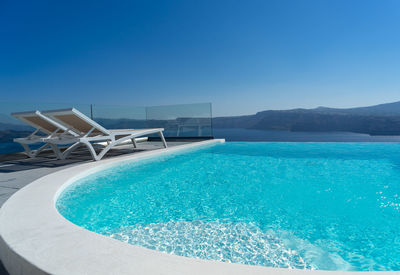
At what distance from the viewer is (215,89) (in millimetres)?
19484

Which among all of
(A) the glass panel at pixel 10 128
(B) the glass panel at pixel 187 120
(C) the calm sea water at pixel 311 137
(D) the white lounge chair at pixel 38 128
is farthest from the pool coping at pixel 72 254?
(C) the calm sea water at pixel 311 137

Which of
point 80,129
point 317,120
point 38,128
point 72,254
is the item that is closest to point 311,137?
point 80,129

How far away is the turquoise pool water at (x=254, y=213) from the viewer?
203 cm

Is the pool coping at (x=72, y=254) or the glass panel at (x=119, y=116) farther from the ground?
the glass panel at (x=119, y=116)

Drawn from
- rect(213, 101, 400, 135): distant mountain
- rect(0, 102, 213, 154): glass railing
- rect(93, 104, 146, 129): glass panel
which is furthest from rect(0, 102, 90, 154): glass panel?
rect(213, 101, 400, 135): distant mountain

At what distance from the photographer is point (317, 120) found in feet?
86.0

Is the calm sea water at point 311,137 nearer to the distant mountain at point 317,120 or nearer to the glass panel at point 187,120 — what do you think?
the glass panel at point 187,120

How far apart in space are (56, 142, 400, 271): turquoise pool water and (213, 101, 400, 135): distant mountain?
1685 cm

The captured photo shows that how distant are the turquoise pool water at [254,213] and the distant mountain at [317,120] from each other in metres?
16.9

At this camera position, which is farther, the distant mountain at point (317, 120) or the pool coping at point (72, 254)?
the distant mountain at point (317, 120)

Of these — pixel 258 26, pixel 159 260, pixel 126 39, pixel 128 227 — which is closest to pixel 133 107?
pixel 126 39

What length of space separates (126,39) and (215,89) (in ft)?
25.5

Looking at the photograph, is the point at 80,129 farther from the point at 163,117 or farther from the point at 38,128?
the point at 163,117

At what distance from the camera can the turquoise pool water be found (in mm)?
2025
